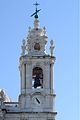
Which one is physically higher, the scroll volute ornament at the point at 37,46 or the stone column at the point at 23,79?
the scroll volute ornament at the point at 37,46

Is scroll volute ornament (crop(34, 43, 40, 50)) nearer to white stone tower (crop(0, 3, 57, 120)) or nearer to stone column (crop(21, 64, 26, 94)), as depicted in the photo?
white stone tower (crop(0, 3, 57, 120))

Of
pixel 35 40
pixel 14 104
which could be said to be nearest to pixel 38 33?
pixel 35 40

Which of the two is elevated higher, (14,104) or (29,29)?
(29,29)

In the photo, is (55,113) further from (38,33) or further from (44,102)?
(38,33)

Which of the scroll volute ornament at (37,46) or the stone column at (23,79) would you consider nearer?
the stone column at (23,79)

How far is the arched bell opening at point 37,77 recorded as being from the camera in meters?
91.2

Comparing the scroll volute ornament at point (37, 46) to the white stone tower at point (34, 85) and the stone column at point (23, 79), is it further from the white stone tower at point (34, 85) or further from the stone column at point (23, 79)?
the stone column at point (23, 79)

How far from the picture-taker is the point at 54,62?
91500mm

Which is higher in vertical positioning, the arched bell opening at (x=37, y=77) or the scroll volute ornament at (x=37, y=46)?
the scroll volute ornament at (x=37, y=46)

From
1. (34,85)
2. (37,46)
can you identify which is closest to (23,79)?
(34,85)

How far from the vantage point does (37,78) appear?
300 feet

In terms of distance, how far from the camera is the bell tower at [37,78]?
90250 millimetres

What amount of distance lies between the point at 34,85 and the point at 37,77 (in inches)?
31.3

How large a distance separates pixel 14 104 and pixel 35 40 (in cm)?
561
